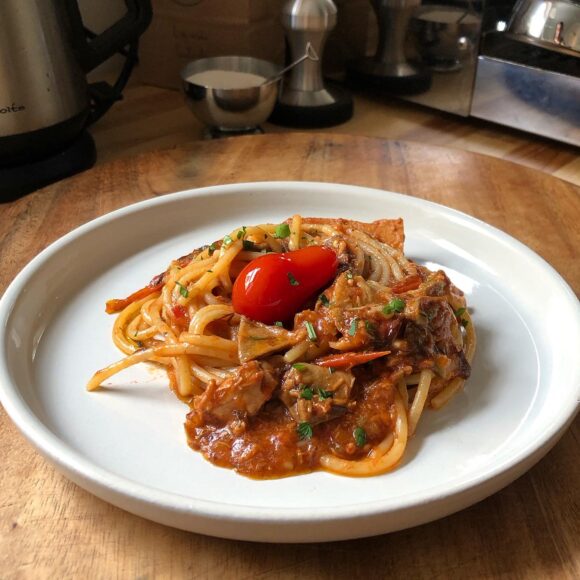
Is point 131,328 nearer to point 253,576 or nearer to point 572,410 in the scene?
point 253,576

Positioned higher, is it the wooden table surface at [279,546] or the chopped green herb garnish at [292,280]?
the chopped green herb garnish at [292,280]

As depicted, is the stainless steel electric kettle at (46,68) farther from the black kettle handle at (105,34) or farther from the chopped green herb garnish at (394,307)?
the chopped green herb garnish at (394,307)

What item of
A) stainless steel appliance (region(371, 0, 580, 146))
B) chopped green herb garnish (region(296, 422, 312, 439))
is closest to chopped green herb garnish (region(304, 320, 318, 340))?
chopped green herb garnish (region(296, 422, 312, 439))

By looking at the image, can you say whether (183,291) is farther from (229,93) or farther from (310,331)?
(229,93)

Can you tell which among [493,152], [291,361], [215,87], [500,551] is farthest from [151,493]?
[493,152]

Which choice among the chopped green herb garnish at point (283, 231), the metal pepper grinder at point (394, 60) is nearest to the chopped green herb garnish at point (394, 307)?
the chopped green herb garnish at point (283, 231)

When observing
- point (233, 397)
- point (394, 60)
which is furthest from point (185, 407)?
point (394, 60)

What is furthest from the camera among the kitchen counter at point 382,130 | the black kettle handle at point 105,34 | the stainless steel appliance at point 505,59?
the kitchen counter at point 382,130

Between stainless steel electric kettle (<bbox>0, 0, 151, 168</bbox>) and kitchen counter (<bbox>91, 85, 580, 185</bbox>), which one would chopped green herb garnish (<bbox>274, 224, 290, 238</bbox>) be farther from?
kitchen counter (<bbox>91, 85, 580, 185</bbox>)
